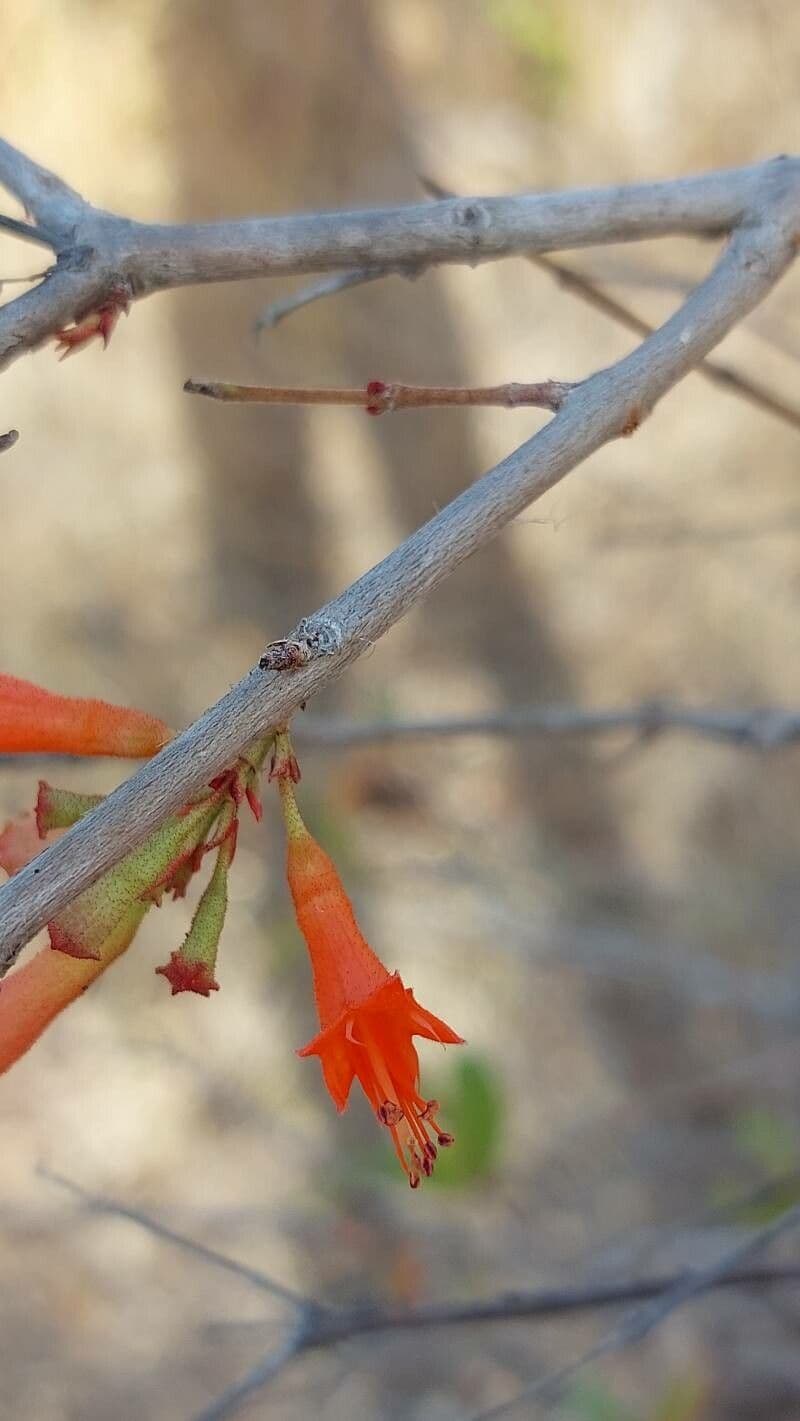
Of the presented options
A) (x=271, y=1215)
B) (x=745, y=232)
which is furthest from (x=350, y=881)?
(x=745, y=232)

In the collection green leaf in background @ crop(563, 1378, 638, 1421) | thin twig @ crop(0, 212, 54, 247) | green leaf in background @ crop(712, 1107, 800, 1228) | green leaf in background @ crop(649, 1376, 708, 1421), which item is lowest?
thin twig @ crop(0, 212, 54, 247)

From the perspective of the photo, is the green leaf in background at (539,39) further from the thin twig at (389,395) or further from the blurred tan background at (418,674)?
the thin twig at (389,395)

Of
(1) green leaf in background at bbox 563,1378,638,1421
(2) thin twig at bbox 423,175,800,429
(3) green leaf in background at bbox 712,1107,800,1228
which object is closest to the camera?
(2) thin twig at bbox 423,175,800,429

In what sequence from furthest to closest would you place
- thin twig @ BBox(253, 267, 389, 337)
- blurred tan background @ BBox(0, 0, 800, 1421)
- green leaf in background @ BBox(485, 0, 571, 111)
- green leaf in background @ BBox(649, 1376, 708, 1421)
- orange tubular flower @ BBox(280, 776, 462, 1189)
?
1. green leaf in background @ BBox(485, 0, 571, 111)
2. blurred tan background @ BBox(0, 0, 800, 1421)
3. green leaf in background @ BBox(649, 1376, 708, 1421)
4. thin twig @ BBox(253, 267, 389, 337)
5. orange tubular flower @ BBox(280, 776, 462, 1189)

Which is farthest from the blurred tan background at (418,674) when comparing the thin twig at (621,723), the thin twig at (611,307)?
the thin twig at (611,307)

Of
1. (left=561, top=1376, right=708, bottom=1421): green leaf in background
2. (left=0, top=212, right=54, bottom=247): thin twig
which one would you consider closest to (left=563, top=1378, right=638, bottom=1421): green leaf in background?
(left=561, top=1376, right=708, bottom=1421): green leaf in background

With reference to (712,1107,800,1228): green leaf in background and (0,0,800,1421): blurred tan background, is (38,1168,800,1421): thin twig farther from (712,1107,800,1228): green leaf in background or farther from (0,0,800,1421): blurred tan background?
(0,0,800,1421): blurred tan background

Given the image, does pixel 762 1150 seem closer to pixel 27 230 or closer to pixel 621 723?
pixel 621 723

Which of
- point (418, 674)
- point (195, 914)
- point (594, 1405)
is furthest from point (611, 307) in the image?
point (418, 674)
